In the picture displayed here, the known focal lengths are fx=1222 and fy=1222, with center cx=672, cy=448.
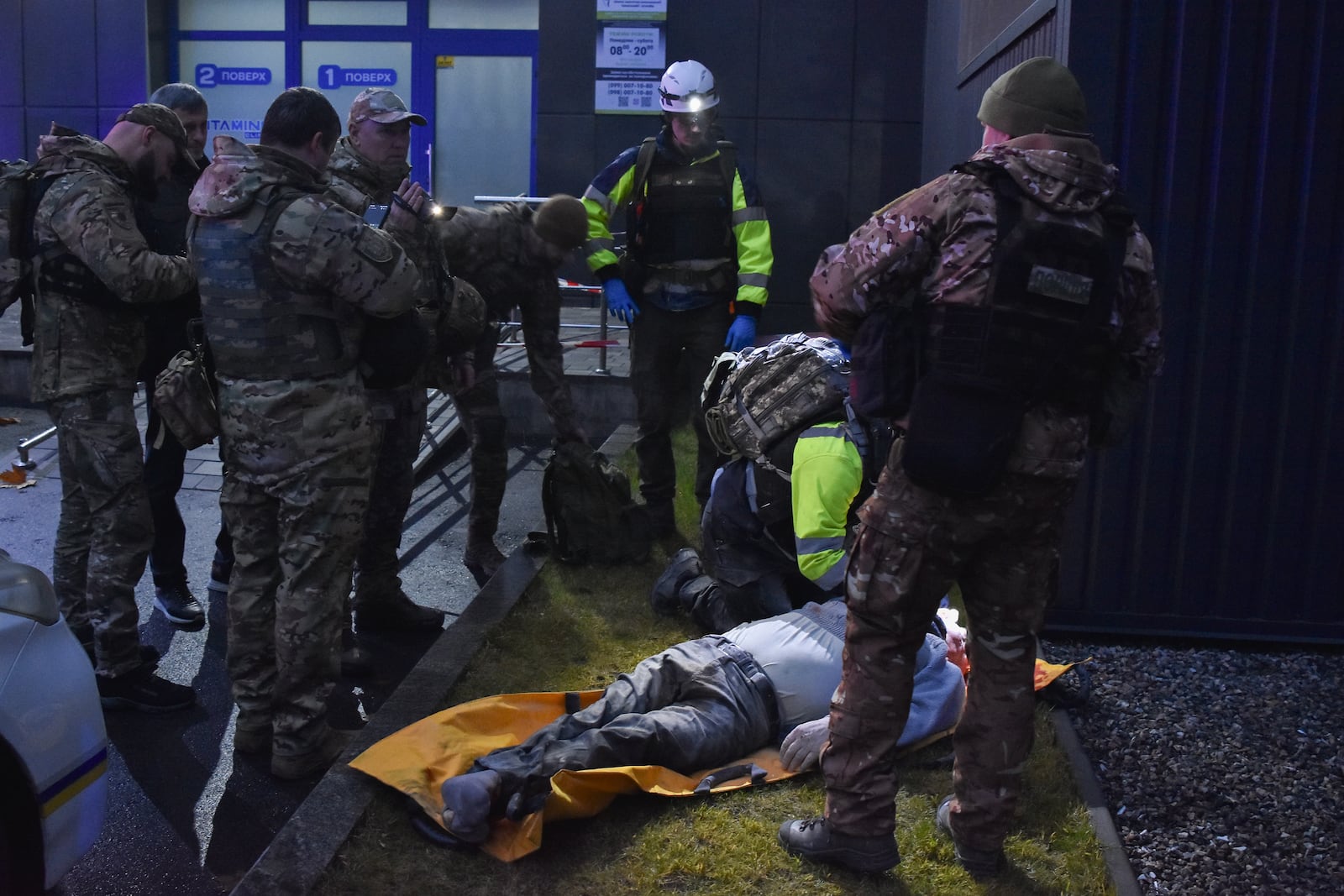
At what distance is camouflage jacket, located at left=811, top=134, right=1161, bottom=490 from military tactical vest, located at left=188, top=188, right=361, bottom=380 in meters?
1.58

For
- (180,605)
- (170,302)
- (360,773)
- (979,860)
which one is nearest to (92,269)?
(170,302)

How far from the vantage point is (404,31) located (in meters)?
13.6

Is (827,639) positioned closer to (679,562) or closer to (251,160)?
(679,562)

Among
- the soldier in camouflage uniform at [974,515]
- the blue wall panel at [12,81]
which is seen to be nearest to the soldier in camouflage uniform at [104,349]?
the soldier in camouflage uniform at [974,515]

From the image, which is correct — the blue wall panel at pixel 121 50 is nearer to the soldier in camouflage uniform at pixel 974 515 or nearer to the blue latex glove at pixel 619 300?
the blue latex glove at pixel 619 300

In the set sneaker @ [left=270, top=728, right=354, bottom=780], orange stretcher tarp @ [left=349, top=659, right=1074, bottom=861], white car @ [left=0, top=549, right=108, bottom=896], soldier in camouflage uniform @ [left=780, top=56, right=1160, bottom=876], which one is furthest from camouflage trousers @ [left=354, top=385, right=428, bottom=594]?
soldier in camouflage uniform @ [left=780, top=56, right=1160, bottom=876]

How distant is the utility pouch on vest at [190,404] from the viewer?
157 inches

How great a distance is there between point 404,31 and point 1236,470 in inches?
440

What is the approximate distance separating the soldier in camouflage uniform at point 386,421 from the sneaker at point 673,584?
94 centimetres

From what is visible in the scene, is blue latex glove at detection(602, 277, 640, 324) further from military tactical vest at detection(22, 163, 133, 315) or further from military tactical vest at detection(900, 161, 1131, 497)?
military tactical vest at detection(900, 161, 1131, 497)

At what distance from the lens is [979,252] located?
8.90 ft

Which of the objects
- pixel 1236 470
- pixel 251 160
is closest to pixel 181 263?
pixel 251 160

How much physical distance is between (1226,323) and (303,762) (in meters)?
3.75

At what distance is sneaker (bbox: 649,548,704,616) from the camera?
509 centimetres
